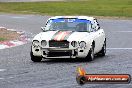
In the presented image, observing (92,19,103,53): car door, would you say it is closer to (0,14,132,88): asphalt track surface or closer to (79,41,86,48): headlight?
(0,14,132,88): asphalt track surface

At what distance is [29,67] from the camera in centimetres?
1479

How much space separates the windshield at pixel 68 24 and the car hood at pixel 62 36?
0.57 metres

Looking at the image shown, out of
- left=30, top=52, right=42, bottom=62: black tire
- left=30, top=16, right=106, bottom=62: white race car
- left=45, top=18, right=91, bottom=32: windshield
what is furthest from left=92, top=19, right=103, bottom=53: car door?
left=30, top=52, right=42, bottom=62: black tire

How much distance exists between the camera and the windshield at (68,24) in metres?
17.1

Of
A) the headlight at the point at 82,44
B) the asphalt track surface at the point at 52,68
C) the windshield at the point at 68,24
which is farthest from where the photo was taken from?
the windshield at the point at 68,24

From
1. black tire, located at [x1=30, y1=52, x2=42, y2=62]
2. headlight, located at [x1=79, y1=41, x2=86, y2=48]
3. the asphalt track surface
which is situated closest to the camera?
the asphalt track surface

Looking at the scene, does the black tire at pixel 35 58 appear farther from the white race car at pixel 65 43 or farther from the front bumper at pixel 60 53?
the front bumper at pixel 60 53

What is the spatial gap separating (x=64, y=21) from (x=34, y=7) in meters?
38.1

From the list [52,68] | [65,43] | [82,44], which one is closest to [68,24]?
[82,44]

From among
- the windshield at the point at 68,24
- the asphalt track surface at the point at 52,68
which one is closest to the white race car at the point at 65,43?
the windshield at the point at 68,24

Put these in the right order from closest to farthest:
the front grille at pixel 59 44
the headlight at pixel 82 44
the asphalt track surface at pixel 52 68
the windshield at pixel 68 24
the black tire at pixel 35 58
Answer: the asphalt track surface at pixel 52 68, the front grille at pixel 59 44, the headlight at pixel 82 44, the black tire at pixel 35 58, the windshield at pixel 68 24

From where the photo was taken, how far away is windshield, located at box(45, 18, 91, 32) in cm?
1708

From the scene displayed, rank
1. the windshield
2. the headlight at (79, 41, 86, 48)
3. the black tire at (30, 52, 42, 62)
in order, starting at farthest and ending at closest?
the windshield
the black tire at (30, 52, 42, 62)
the headlight at (79, 41, 86, 48)

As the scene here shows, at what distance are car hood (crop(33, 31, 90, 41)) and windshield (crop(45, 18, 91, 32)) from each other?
57 cm
